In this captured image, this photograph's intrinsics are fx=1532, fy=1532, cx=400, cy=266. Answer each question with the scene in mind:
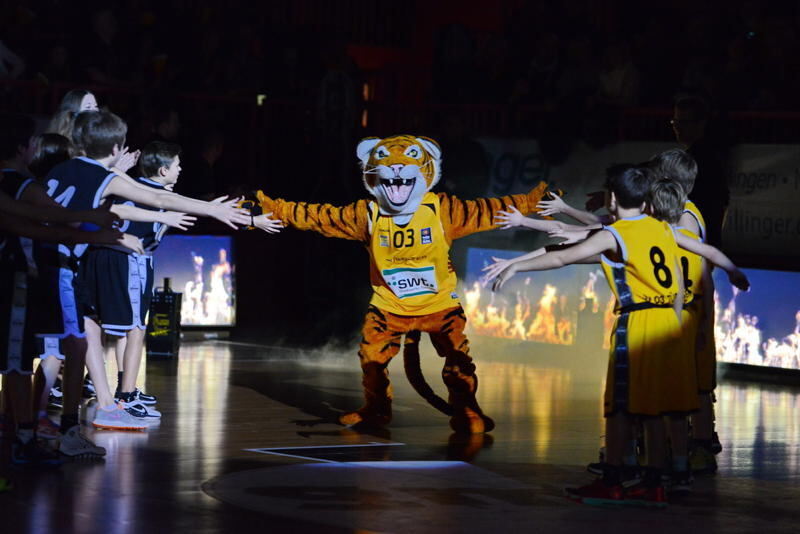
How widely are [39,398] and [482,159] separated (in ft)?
24.9

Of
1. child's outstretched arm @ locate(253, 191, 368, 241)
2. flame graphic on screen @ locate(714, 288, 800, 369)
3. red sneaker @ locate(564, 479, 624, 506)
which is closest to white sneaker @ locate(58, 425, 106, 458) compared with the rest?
child's outstretched arm @ locate(253, 191, 368, 241)

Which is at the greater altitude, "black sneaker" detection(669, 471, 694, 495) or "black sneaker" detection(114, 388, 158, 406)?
"black sneaker" detection(114, 388, 158, 406)

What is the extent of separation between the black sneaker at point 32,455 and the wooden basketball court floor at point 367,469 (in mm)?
112

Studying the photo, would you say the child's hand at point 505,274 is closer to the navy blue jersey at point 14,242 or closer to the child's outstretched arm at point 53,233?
the child's outstretched arm at point 53,233

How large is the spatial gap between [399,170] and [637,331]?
8.87 feet

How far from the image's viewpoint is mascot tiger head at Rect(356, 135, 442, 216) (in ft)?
32.0

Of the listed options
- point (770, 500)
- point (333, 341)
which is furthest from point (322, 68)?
point (770, 500)

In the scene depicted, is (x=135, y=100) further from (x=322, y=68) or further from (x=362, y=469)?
(x=362, y=469)

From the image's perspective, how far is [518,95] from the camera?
15.9 metres

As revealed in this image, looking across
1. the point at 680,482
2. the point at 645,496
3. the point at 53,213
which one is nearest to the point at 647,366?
the point at 645,496

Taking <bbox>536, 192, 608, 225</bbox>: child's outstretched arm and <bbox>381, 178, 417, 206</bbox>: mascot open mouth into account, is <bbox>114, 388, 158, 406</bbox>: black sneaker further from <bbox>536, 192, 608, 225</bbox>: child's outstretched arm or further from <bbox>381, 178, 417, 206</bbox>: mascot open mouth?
<bbox>536, 192, 608, 225</bbox>: child's outstretched arm

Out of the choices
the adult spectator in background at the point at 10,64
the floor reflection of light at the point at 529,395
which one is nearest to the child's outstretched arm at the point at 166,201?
the floor reflection of light at the point at 529,395

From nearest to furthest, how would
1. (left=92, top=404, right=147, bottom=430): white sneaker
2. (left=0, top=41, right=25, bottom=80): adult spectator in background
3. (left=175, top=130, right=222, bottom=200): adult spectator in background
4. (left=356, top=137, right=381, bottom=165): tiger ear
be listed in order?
(left=92, top=404, right=147, bottom=430): white sneaker, (left=356, top=137, right=381, bottom=165): tiger ear, (left=175, top=130, right=222, bottom=200): adult spectator in background, (left=0, top=41, right=25, bottom=80): adult spectator in background

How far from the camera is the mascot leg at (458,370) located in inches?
386
